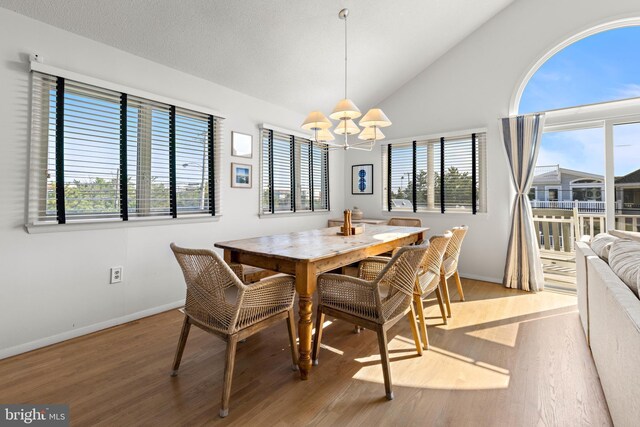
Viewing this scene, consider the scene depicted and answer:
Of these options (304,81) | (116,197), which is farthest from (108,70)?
(304,81)

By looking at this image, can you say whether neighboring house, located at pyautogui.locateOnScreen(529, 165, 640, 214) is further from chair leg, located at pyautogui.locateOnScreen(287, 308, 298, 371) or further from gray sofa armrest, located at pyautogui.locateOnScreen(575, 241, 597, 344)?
chair leg, located at pyautogui.locateOnScreen(287, 308, 298, 371)

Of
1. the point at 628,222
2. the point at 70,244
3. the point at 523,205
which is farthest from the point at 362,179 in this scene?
the point at 70,244

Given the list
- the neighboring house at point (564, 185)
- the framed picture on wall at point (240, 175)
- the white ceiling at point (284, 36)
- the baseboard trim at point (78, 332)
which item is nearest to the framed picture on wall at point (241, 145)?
the framed picture on wall at point (240, 175)

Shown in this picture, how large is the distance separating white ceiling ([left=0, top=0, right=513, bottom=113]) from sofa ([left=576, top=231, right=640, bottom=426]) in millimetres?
2919

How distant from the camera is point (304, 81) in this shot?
12.3 ft

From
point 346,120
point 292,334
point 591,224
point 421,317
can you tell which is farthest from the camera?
point 591,224

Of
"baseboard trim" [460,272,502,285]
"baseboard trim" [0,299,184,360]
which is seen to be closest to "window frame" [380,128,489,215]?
"baseboard trim" [460,272,502,285]

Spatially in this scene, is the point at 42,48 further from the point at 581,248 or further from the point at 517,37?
the point at 517,37

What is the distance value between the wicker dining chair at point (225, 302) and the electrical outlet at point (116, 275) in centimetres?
117

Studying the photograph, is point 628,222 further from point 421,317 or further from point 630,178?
point 421,317

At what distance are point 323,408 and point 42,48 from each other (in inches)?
123

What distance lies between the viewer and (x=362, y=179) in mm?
5008

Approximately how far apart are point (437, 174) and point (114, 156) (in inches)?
153

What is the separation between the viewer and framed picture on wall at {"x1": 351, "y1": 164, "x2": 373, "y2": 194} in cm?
491
